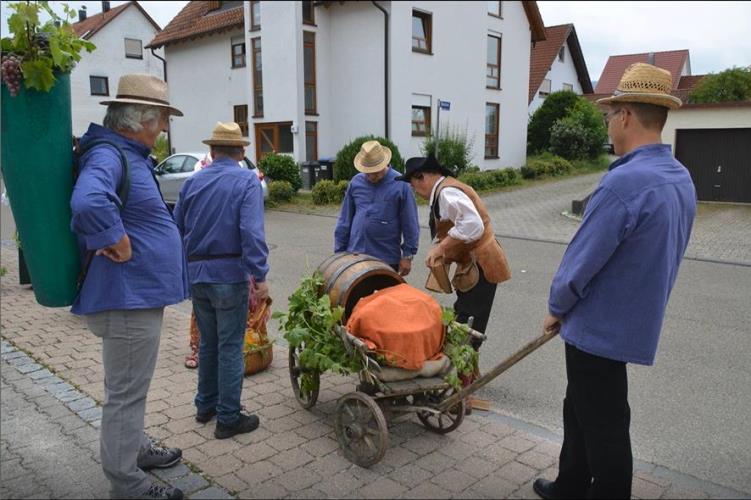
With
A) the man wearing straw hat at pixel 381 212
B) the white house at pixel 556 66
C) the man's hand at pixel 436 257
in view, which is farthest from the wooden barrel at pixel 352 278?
the white house at pixel 556 66

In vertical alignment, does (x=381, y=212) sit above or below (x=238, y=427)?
above

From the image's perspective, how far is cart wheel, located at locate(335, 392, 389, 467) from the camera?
338 cm

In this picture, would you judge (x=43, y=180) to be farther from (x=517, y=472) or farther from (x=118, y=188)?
(x=517, y=472)

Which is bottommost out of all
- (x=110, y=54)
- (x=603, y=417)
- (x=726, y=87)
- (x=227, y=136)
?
(x=603, y=417)

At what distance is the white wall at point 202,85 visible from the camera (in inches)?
1016

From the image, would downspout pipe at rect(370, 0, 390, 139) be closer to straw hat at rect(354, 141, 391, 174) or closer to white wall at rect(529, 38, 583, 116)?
white wall at rect(529, 38, 583, 116)

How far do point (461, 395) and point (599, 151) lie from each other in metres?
26.4

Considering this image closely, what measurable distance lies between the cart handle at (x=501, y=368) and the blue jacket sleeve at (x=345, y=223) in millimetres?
2138

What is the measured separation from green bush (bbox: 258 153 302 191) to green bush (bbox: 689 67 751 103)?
35.5 feet

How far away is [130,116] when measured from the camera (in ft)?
9.86

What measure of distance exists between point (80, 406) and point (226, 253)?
1.65 meters

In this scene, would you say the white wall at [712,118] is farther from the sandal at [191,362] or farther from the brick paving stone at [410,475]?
the brick paving stone at [410,475]

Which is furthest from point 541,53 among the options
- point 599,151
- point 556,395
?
point 556,395

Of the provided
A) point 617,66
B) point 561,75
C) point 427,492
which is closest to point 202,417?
point 427,492
